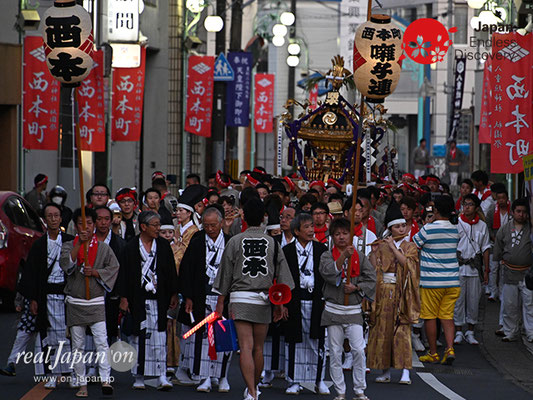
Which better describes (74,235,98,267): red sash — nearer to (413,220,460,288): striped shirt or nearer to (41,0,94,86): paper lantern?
(41,0,94,86): paper lantern

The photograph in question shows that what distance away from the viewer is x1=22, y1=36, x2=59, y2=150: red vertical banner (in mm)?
20891

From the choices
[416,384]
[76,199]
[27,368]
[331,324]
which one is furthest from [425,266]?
[76,199]

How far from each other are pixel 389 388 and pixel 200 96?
18160 mm

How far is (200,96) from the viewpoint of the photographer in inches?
1126

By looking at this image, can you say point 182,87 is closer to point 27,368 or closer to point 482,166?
point 482,166

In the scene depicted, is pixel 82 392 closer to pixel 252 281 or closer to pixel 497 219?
pixel 252 281

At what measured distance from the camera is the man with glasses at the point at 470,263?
587 inches

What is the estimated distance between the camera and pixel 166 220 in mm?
11836

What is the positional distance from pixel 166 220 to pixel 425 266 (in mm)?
3144

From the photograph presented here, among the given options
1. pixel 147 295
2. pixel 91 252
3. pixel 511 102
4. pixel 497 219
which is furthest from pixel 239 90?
pixel 91 252

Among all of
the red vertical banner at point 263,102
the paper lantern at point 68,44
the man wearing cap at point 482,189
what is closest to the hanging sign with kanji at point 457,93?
the red vertical banner at point 263,102

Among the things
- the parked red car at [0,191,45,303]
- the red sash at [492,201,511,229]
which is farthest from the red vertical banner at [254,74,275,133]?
the parked red car at [0,191,45,303]

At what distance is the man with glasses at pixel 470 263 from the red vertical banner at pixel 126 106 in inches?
439

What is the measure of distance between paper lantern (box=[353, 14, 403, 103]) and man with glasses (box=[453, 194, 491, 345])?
2016 millimetres
